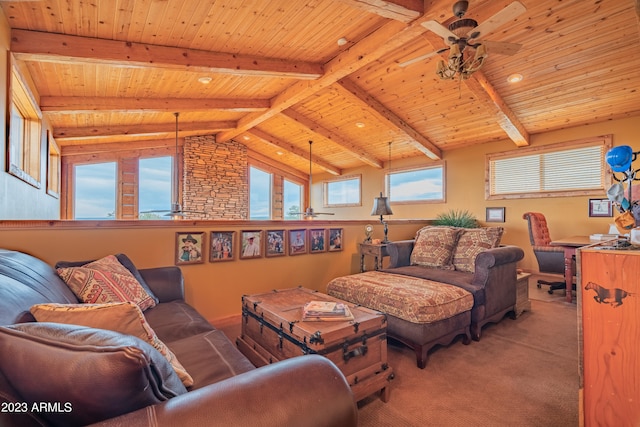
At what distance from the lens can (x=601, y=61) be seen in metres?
3.60

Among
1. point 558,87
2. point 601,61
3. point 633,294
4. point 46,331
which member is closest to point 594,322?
point 633,294

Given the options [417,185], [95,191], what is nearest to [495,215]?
[417,185]

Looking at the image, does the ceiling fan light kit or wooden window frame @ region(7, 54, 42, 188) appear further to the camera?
wooden window frame @ region(7, 54, 42, 188)

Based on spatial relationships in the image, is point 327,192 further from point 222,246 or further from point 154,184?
point 222,246

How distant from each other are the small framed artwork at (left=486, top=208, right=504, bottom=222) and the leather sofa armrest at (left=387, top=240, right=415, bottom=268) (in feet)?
10.9

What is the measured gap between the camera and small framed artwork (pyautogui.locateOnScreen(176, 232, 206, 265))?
106 inches

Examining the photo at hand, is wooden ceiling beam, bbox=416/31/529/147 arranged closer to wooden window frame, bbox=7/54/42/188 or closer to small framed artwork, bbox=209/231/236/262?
small framed artwork, bbox=209/231/236/262

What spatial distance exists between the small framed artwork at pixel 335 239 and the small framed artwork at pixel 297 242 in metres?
0.40

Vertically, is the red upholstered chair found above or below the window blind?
below

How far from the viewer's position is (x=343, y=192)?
29.8 feet

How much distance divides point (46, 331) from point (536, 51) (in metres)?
4.79

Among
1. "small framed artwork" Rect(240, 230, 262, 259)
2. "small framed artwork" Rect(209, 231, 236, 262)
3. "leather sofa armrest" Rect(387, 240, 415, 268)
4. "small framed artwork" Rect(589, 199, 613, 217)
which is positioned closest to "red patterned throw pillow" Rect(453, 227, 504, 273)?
"leather sofa armrest" Rect(387, 240, 415, 268)

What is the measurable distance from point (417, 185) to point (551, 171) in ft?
8.48

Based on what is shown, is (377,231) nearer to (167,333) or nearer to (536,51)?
(536,51)
